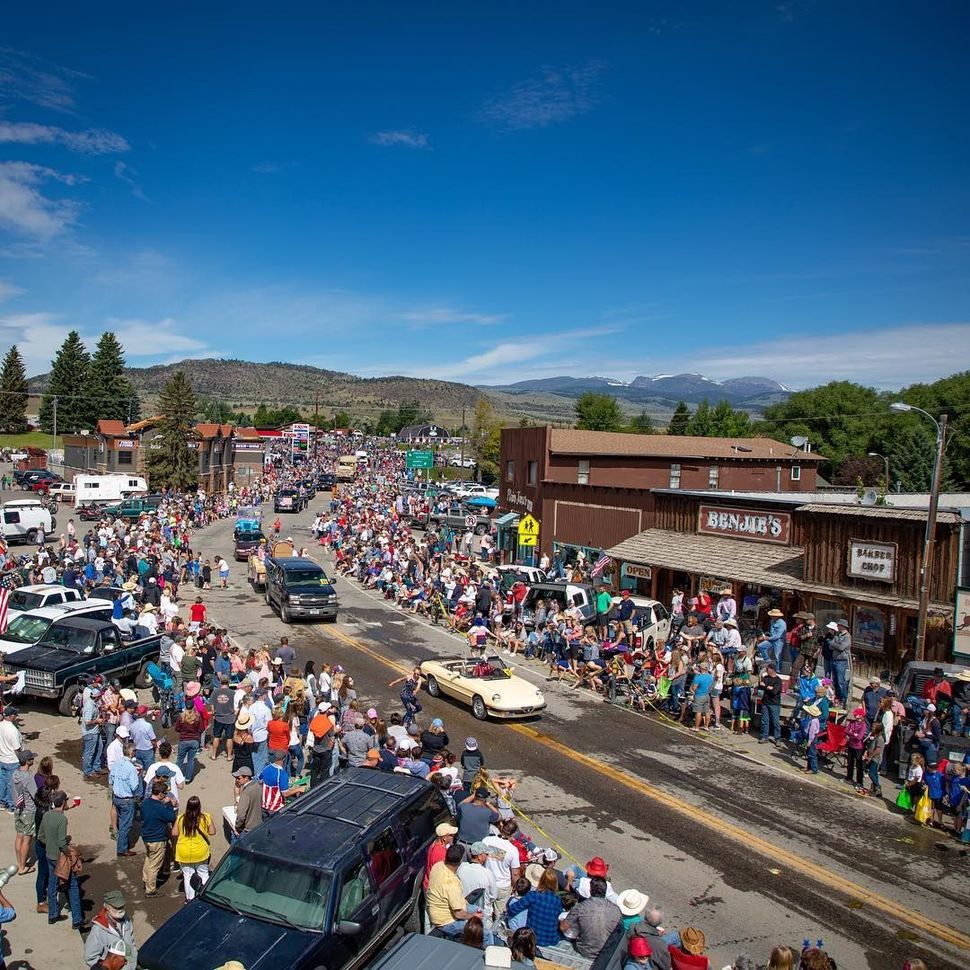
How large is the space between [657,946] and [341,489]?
73669 millimetres

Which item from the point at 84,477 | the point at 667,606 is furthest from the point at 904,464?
the point at 84,477

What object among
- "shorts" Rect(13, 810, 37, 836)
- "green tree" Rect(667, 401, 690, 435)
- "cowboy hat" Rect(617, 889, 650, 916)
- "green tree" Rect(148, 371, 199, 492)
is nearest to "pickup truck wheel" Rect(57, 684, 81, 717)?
"shorts" Rect(13, 810, 37, 836)

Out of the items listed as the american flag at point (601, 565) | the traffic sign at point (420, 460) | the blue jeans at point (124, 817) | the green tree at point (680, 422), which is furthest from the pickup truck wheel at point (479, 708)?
the green tree at point (680, 422)

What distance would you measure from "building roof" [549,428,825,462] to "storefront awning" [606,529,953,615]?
1159 cm

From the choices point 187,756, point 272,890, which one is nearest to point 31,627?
point 187,756

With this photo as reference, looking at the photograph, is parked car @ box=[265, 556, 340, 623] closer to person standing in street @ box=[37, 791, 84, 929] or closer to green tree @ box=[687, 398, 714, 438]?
person standing in street @ box=[37, 791, 84, 929]

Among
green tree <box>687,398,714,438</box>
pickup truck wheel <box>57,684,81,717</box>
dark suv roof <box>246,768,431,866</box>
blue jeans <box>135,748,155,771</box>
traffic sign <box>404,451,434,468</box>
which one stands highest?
green tree <box>687,398,714,438</box>

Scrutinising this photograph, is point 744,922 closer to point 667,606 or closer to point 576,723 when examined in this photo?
point 576,723

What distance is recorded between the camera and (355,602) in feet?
103

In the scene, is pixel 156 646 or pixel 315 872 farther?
pixel 156 646

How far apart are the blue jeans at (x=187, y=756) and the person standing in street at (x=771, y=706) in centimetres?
1089

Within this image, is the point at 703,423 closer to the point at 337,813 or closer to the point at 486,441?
the point at 486,441

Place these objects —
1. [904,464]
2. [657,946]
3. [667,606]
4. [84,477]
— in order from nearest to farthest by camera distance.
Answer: [657,946] → [667,606] → [84,477] → [904,464]

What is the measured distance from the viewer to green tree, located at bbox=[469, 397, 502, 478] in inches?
3782
